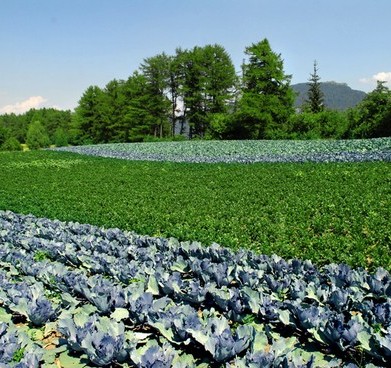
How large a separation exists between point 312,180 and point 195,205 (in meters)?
5.26

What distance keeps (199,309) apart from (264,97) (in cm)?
4577

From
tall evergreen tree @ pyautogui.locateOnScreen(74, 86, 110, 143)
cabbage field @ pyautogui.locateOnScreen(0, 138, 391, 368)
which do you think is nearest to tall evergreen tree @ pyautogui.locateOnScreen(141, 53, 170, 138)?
tall evergreen tree @ pyautogui.locateOnScreen(74, 86, 110, 143)

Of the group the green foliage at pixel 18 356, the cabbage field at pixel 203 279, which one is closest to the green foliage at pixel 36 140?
the cabbage field at pixel 203 279

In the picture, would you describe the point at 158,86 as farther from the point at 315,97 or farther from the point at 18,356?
the point at 18,356

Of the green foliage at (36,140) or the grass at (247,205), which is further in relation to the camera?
the green foliage at (36,140)

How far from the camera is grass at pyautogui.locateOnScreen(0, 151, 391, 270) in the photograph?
754 cm

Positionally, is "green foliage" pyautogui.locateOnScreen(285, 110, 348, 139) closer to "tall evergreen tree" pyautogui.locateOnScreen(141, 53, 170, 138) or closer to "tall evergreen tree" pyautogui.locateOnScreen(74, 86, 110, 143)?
"tall evergreen tree" pyautogui.locateOnScreen(141, 53, 170, 138)

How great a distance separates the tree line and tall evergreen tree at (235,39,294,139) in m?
0.11

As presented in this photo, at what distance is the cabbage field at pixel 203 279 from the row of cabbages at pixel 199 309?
0.02 m

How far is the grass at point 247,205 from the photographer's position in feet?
24.7

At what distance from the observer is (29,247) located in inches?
280

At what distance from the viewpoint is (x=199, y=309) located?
4836 mm

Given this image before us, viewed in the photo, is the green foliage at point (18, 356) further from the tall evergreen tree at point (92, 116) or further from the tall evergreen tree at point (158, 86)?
the tall evergreen tree at point (92, 116)

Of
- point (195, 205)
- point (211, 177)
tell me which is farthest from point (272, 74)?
point (195, 205)
